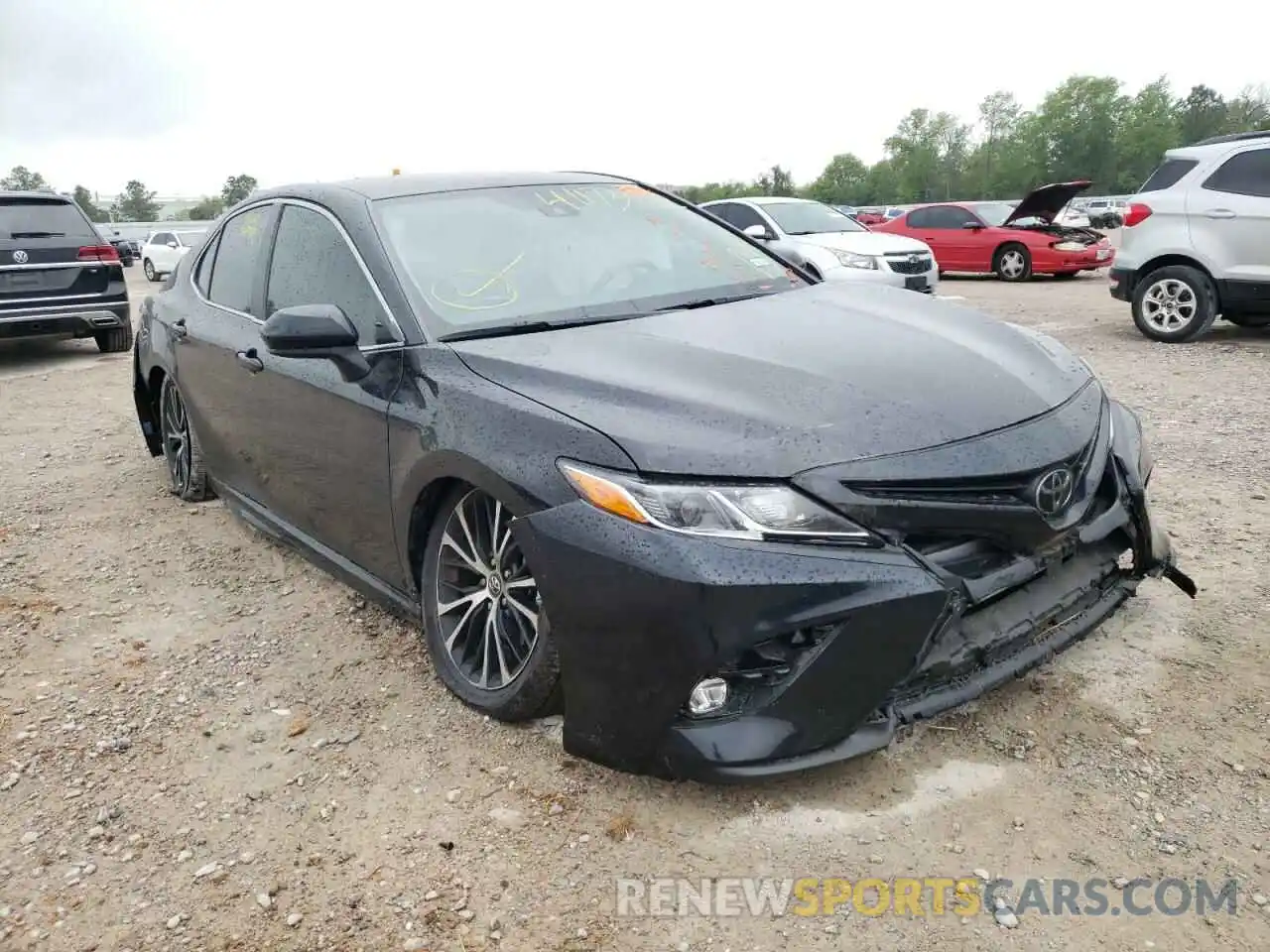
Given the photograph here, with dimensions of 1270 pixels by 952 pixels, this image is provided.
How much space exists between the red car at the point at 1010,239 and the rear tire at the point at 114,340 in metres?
12.0

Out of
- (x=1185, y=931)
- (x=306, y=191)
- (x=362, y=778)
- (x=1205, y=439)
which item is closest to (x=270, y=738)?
(x=362, y=778)

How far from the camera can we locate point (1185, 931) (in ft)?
6.63

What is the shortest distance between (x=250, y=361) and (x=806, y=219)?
973 centimetres

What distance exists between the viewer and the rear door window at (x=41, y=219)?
9750 millimetres

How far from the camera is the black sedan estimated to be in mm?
2227

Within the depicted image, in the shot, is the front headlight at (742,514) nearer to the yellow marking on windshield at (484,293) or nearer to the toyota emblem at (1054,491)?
the toyota emblem at (1054,491)

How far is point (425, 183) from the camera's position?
361 centimetres

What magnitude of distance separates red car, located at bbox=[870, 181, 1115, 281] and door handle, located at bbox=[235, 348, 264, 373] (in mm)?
14134

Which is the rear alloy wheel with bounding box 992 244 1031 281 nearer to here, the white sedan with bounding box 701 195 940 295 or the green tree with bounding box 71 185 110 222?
the white sedan with bounding box 701 195 940 295

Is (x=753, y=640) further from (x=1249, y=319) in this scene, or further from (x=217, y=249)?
(x=1249, y=319)

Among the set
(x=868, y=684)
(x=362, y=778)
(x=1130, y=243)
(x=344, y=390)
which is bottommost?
(x=362, y=778)

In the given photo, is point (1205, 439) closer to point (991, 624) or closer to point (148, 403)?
point (991, 624)

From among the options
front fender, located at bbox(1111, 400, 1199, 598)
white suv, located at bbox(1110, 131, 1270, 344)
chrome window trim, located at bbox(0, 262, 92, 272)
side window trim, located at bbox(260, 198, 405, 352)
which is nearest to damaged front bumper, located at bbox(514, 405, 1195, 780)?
front fender, located at bbox(1111, 400, 1199, 598)

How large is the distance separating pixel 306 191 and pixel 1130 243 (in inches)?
305
